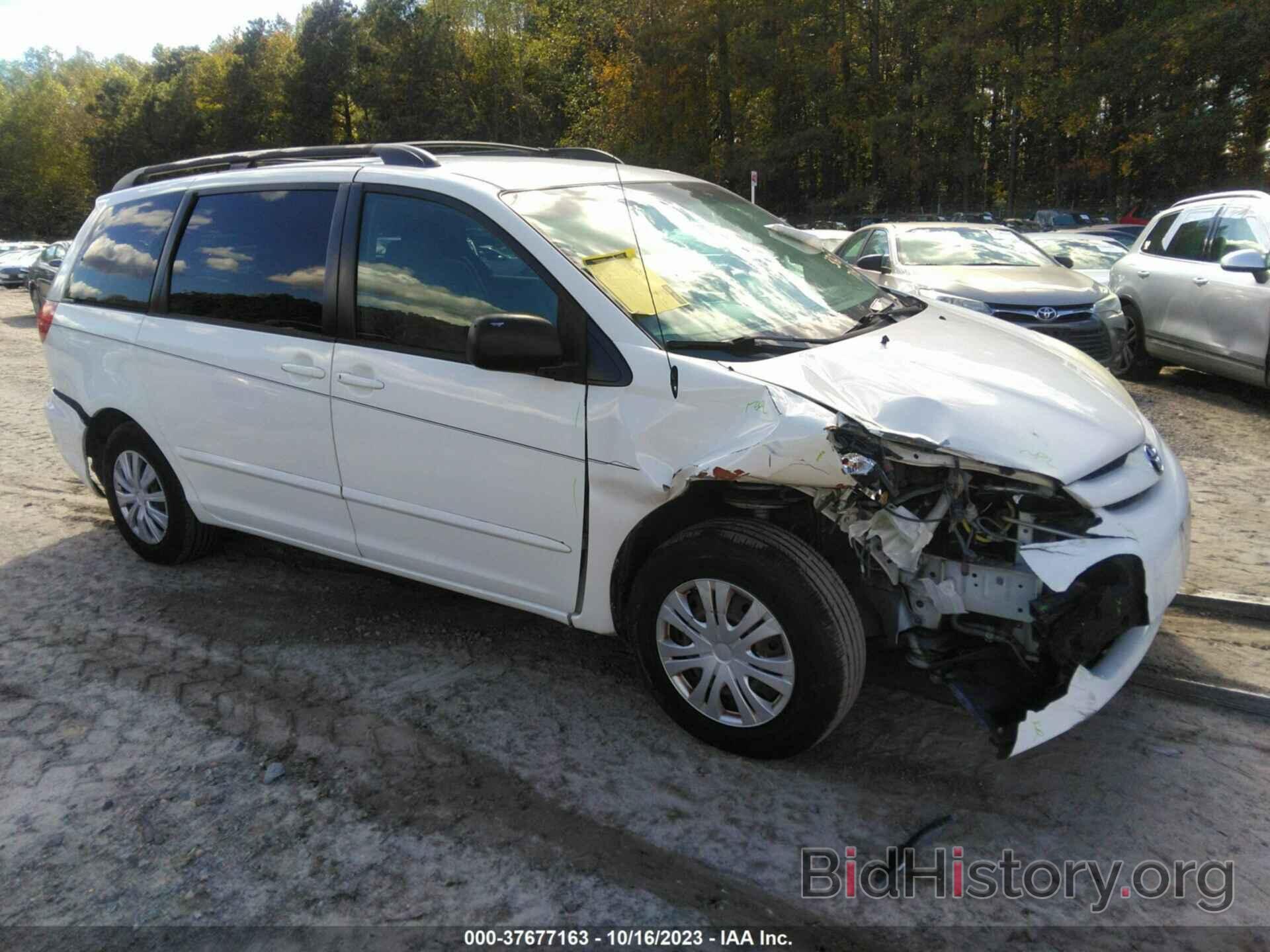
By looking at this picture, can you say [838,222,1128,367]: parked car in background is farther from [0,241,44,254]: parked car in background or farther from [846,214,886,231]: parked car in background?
[0,241,44,254]: parked car in background

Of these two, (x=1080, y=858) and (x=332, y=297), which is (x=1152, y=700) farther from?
(x=332, y=297)

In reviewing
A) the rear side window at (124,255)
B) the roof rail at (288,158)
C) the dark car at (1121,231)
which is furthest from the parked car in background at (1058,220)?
the rear side window at (124,255)

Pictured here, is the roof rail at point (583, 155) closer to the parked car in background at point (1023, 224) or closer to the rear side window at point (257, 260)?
the rear side window at point (257, 260)

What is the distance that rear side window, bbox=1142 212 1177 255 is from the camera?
9.69 meters

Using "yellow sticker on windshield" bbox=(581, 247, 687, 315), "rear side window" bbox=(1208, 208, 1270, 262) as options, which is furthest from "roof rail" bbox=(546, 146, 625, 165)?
"rear side window" bbox=(1208, 208, 1270, 262)

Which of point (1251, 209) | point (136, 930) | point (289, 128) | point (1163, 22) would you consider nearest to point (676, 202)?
point (136, 930)

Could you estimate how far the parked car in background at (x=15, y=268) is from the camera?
26359 millimetres

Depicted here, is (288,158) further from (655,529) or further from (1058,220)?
(1058,220)

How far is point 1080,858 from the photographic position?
2854mm

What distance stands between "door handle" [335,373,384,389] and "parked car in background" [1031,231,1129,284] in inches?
407

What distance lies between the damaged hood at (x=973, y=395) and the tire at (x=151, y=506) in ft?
10.2

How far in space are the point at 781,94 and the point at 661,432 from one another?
140 ft

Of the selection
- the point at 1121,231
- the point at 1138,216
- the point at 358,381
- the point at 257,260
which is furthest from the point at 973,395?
the point at 1138,216

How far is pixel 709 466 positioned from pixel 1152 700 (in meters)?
1.93
